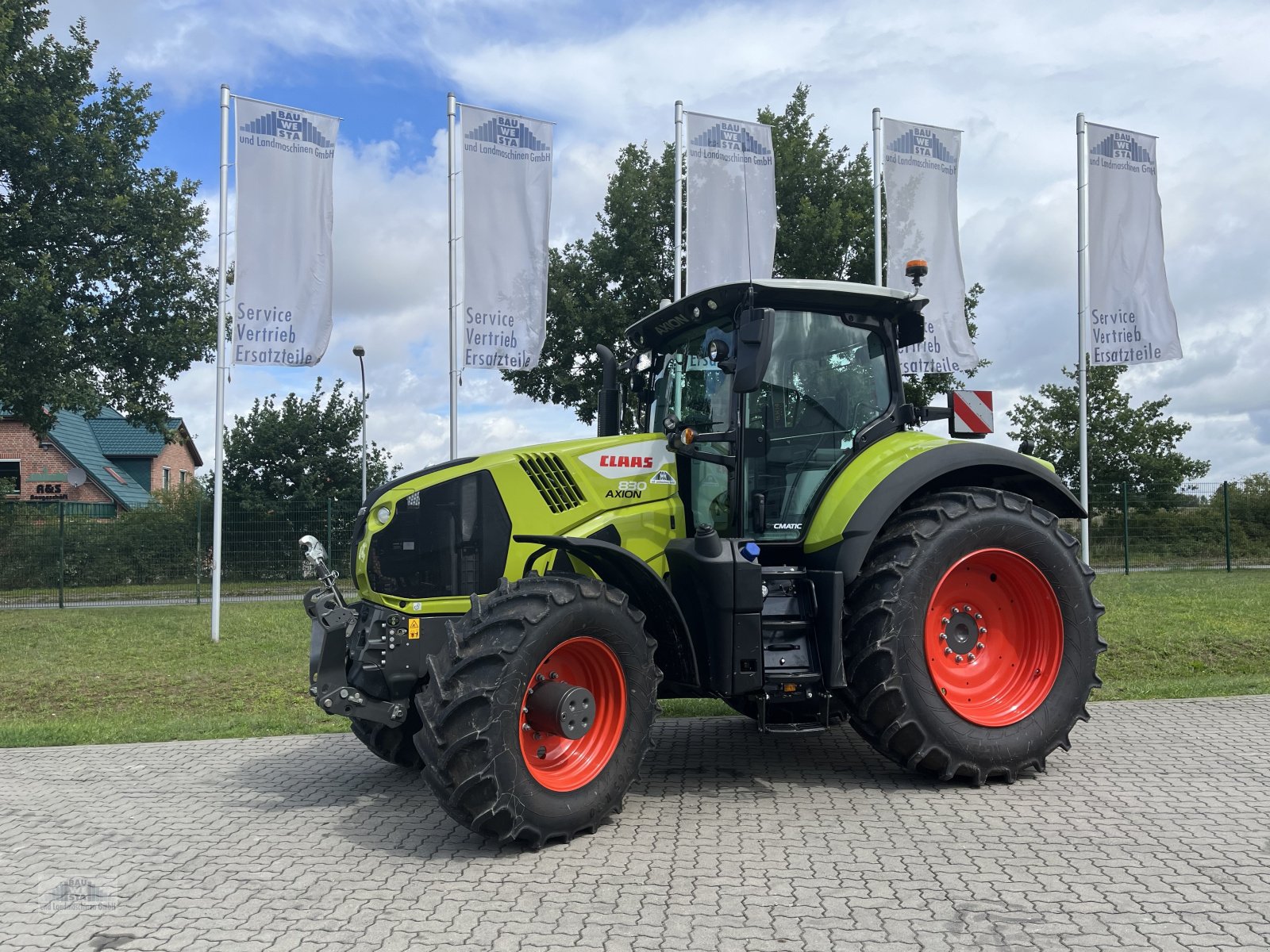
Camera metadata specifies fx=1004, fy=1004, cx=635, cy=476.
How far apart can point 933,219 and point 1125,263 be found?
8.51ft

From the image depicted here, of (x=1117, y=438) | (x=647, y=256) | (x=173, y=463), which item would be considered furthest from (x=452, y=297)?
(x=173, y=463)

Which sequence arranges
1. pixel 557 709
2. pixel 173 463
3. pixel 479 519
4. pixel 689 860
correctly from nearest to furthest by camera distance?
pixel 689 860, pixel 557 709, pixel 479 519, pixel 173 463

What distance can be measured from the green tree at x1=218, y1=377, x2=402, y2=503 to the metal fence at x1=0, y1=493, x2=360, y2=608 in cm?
1093

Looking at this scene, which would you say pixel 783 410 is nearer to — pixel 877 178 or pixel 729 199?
pixel 729 199

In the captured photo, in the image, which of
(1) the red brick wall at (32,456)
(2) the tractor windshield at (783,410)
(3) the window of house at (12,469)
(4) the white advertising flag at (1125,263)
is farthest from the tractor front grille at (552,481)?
(3) the window of house at (12,469)

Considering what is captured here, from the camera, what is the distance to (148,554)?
17.9 meters

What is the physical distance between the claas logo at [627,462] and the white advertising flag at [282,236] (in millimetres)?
7988

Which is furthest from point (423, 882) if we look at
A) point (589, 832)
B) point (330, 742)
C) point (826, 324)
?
point (826, 324)

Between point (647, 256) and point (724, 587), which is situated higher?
point (647, 256)

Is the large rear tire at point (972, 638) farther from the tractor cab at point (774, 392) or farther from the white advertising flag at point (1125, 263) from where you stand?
the white advertising flag at point (1125, 263)

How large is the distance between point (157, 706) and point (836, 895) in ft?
24.1

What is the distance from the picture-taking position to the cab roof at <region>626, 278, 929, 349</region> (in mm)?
Result: 5598

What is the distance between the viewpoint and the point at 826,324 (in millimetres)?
5887

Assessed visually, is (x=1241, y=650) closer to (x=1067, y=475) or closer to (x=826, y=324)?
(x=826, y=324)
